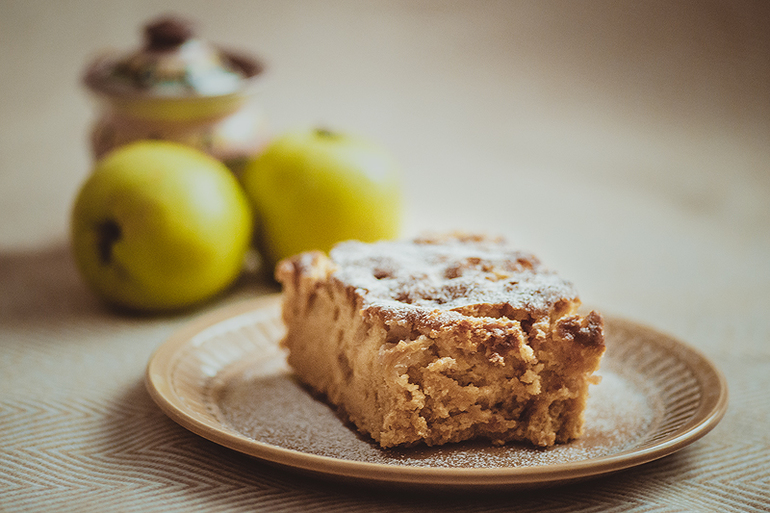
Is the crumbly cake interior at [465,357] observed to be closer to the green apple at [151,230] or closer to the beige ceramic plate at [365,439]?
the beige ceramic plate at [365,439]

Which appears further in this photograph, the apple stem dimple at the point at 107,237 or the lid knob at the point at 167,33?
the lid knob at the point at 167,33

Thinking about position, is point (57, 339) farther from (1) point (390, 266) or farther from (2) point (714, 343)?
(2) point (714, 343)

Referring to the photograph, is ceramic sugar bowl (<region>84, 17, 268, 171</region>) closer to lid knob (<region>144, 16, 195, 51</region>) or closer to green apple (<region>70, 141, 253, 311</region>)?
lid knob (<region>144, 16, 195, 51</region>)

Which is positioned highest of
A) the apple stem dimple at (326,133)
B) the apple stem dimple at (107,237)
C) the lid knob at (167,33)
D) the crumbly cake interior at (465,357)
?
the lid knob at (167,33)

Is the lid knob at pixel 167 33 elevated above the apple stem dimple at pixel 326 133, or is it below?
above

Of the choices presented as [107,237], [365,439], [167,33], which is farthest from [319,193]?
[365,439]

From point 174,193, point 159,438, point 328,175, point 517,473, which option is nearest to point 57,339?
point 174,193

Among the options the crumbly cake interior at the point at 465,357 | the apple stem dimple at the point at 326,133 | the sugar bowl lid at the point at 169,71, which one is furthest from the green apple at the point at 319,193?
the crumbly cake interior at the point at 465,357

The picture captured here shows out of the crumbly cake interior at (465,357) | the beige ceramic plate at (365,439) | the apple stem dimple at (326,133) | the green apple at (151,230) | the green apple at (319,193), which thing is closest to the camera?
the beige ceramic plate at (365,439)

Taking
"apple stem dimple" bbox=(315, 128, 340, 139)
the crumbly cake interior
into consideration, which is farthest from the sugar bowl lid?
the crumbly cake interior
